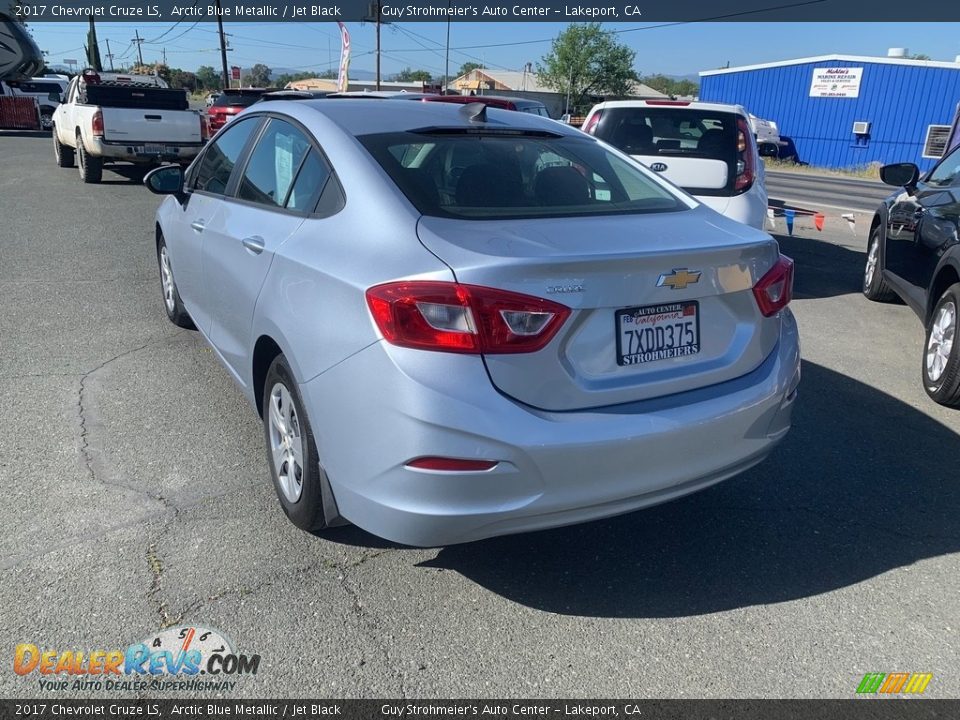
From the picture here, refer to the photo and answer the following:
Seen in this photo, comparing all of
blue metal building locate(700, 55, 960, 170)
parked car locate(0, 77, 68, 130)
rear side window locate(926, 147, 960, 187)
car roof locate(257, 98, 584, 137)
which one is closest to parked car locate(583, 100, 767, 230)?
rear side window locate(926, 147, 960, 187)

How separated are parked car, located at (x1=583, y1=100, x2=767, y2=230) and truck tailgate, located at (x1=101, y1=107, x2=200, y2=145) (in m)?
8.81

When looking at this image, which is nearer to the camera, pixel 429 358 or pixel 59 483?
pixel 429 358

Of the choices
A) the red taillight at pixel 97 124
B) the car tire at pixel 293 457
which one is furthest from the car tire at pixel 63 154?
the car tire at pixel 293 457

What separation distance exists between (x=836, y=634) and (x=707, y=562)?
54cm

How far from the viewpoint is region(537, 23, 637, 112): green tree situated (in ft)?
279

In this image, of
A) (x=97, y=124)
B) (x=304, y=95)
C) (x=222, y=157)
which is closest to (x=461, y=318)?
(x=222, y=157)

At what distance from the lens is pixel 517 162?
3289 mm

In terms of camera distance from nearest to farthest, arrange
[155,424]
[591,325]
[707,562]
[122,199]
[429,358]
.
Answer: [429,358], [591,325], [707,562], [155,424], [122,199]

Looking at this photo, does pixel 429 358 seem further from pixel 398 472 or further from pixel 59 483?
pixel 59 483

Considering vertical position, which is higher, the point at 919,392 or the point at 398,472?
the point at 398,472

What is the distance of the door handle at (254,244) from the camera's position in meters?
3.27

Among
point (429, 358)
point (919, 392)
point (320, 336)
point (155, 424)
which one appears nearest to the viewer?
point (429, 358)

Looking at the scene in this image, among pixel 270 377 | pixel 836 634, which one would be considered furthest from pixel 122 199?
pixel 836 634

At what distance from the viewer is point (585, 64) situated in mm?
85938
